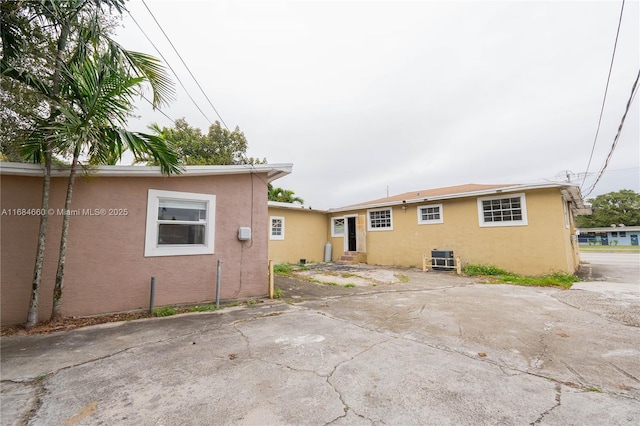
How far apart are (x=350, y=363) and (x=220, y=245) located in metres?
3.89

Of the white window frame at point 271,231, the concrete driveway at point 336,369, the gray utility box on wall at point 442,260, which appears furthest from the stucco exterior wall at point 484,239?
the white window frame at point 271,231

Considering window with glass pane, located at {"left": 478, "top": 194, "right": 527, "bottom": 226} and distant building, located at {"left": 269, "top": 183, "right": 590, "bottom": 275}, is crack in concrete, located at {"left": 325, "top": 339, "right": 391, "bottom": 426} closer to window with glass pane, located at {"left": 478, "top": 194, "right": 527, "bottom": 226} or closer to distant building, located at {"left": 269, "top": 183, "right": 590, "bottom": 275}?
distant building, located at {"left": 269, "top": 183, "right": 590, "bottom": 275}

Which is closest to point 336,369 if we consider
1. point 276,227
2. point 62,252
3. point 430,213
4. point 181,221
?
point 181,221

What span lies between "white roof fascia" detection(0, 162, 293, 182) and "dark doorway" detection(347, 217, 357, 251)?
8.29 meters

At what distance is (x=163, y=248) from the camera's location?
4.87m

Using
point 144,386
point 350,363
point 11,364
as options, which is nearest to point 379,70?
point 350,363

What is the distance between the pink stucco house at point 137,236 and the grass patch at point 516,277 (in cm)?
783

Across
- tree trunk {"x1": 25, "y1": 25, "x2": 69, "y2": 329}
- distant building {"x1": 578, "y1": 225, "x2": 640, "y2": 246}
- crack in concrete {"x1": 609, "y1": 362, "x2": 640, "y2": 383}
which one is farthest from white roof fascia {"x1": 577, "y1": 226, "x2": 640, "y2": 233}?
tree trunk {"x1": 25, "y1": 25, "x2": 69, "y2": 329}

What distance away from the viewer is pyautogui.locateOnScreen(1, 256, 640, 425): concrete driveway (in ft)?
6.04

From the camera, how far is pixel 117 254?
4.46 meters

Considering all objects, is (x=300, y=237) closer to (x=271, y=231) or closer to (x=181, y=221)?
(x=271, y=231)

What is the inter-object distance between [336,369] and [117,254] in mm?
4424

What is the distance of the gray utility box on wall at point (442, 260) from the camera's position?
996cm

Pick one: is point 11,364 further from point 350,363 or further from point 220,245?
point 350,363
